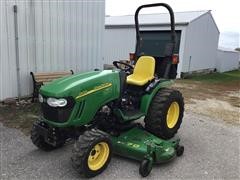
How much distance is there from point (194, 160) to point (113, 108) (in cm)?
130

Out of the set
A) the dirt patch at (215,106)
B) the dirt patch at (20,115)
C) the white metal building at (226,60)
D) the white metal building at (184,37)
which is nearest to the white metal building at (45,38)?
the dirt patch at (20,115)

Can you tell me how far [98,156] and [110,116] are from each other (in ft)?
1.93

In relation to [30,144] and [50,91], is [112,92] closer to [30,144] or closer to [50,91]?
[50,91]

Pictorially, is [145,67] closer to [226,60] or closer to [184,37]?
[184,37]

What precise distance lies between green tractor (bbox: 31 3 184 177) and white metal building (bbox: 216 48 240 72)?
1397 centimetres

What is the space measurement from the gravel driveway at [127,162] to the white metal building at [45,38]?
1917mm

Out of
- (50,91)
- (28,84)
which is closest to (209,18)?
(28,84)

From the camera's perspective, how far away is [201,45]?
13828 mm

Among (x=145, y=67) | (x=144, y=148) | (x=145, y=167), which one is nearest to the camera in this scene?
(x=145, y=167)

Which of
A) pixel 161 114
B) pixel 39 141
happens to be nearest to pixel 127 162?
pixel 161 114

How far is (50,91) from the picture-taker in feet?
9.51

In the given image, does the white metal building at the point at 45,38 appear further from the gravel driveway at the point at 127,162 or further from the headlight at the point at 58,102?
the headlight at the point at 58,102

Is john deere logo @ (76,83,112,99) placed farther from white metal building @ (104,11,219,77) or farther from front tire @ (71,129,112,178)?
white metal building @ (104,11,219,77)

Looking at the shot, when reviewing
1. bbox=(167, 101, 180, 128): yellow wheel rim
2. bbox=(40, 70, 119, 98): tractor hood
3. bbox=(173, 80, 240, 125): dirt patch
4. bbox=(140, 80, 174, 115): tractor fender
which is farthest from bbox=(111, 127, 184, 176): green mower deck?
bbox=(173, 80, 240, 125): dirt patch
